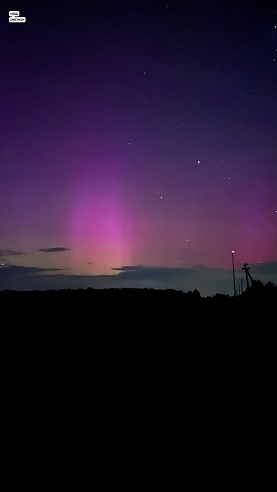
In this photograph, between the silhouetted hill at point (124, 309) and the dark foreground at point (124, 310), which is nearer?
the dark foreground at point (124, 310)

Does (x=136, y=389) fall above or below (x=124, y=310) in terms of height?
below

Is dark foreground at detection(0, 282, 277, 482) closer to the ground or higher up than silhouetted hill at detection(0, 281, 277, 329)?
closer to the ground

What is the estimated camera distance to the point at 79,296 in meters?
17.6

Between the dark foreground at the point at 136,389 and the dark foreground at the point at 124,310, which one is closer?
the dark foreground at the point at 136,389

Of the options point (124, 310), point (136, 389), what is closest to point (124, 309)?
point (124, 310)

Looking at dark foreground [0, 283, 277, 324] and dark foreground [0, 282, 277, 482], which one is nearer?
dark foreground [0, 282, 277, 482]

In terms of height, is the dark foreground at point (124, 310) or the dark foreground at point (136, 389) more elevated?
the dark foreground at point (124, 310)

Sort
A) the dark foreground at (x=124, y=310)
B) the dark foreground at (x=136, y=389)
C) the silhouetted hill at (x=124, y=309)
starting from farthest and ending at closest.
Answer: the silhouetted hill at (x=124, y=309) → the dark foreground at (x=124, y=310) → the dark foreground at (x=136, y=389)

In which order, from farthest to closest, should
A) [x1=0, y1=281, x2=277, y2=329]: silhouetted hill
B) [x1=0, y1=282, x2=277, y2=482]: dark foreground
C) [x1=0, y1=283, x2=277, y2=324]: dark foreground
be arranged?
[x1=0, y1=281, x2=277, y2=329]: silhouetted hill
[x1=0, y1=283, x2=277, y2=324]: dark foreground
[x1=0, y1=282, x2=277, y2=482]: dark foreground

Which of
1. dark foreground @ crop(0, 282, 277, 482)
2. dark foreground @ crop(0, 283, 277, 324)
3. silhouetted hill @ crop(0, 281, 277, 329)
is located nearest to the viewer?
dark foreground @ crop(0, 282, 277, 482)

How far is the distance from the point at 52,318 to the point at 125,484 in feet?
29.1

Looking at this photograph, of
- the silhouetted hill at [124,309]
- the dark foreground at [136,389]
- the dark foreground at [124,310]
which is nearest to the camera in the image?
the dark foreground at [136,389]

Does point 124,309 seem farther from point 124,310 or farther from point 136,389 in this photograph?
point 136,389

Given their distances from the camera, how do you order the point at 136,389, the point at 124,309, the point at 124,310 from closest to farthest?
the point at 136,389 → the point at 124,310 → the point at 124,309
